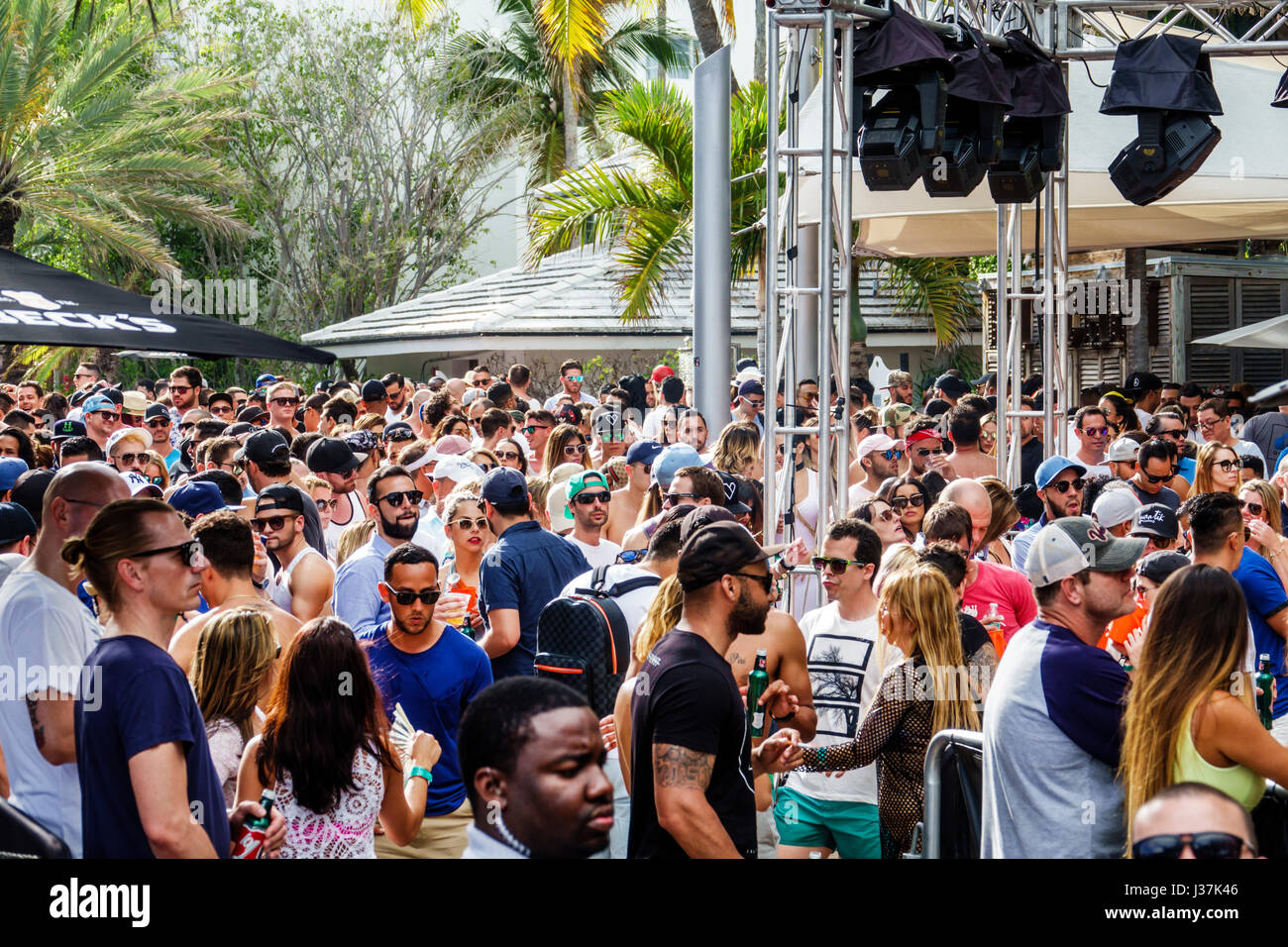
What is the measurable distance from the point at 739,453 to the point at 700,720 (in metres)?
4.99

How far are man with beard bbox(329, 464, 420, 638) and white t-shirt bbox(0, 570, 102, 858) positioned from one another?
115 centimetres

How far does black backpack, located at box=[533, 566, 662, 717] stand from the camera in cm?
486

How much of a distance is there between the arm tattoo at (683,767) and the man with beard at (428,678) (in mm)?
1243

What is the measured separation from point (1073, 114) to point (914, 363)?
13.0m

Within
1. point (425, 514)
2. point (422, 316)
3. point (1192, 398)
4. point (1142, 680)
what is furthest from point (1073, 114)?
point (422, 316)

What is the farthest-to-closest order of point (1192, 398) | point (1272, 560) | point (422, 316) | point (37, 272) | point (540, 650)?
point (422, 316)
point (1192, 398)
point (1272, 560)
point (37, 272)
point (540, 650)

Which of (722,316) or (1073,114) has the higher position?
(1073,114)

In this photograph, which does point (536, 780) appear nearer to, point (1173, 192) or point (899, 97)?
point (899, 97)

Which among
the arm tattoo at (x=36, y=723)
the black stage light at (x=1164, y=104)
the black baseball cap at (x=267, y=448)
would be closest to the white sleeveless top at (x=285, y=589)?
the black baseball cap at (x=267, y=448)

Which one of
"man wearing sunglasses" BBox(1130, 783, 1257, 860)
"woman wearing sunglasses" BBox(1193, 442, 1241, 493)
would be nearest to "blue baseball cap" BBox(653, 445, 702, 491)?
"woman wearing sunglasses" BBox(1193, 442, 1241, 493)

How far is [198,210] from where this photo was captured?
22438mm

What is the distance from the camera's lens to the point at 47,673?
3992 mm
